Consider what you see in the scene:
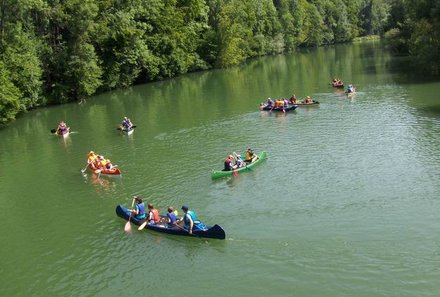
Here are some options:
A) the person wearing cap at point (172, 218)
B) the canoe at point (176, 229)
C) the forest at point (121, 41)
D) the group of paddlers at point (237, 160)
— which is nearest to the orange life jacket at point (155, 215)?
the canoe at point (176, 229)

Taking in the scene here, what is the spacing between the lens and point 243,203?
24203 millimetres

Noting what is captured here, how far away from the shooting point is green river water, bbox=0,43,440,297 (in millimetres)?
17906

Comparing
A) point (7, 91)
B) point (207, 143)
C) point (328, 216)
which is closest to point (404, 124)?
point (207, 143)

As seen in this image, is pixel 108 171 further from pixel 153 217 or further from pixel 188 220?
pixel 188 220

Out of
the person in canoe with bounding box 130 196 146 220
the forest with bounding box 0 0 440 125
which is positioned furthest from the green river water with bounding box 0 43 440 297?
the forest with bounding box 0 0 440 125

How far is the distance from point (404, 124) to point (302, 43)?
109902 millimetres

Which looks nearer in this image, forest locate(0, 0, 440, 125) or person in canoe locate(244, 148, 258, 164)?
person in canoe locate(244, 148, 258, 164)

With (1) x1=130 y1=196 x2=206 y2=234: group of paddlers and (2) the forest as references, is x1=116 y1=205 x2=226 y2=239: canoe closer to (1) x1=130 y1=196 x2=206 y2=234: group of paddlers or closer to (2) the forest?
(1) x1=130 y1=196 x2=206 y2=234: group of paddlers

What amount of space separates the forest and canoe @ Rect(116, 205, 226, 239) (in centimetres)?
2646

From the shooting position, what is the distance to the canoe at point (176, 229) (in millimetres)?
20250

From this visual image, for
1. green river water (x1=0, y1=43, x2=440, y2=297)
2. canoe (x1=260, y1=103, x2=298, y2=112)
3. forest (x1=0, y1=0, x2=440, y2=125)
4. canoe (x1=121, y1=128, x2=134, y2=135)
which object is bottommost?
green river water (x1=0, y1=43, x2=440, y2=297)

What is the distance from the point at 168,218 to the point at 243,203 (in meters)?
4.15

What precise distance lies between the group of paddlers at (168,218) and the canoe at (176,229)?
12cm

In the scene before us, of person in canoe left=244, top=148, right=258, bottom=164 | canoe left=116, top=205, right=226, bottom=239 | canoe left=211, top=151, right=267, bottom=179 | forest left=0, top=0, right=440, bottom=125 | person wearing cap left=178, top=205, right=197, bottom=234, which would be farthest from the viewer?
forest left=0, top=0, right=440, bottom=125
